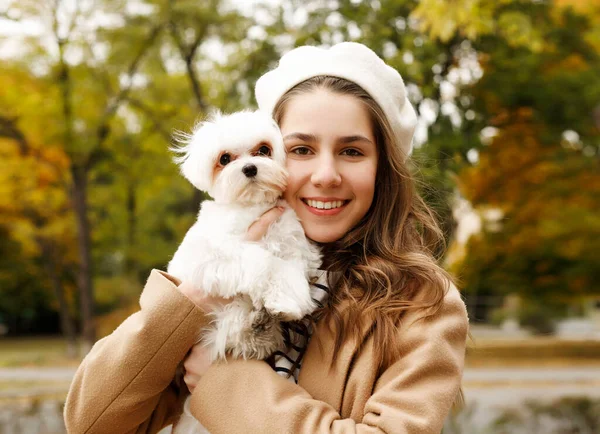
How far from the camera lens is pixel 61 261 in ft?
65.6

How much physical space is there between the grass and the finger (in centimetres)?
1543

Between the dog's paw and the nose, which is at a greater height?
the nose

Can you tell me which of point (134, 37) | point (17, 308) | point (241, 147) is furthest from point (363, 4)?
point (17, 308)

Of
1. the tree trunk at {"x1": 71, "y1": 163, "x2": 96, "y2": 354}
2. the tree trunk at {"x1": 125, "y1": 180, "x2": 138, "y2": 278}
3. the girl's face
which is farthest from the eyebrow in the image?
the tree trunk at {"x1": 125, "y1": 180, "x2": 138, "y2": 278}

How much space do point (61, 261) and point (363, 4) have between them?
16150mm

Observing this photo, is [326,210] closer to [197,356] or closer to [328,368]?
[328,368]

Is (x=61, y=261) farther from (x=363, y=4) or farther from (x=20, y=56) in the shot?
(x=363, y=4)

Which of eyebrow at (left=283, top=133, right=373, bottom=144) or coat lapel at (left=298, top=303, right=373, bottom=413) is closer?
coat lapel at (left=298, top=303, right=373, bottom=413)

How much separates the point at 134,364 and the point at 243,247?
1.67ft

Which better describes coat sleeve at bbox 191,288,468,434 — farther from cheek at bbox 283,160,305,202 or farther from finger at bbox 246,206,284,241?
cheek at bbox 283,160,305,202

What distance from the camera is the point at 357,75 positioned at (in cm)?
226

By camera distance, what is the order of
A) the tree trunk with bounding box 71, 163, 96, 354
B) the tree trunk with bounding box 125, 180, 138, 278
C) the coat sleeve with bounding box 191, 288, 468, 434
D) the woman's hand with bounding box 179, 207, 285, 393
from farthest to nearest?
the tree trunk with bounding box 125, 180, 138, 278 < the tree trunk with bounding box 71, 163, 96, 354 < the woman's hand with bounding box 179, 207, 285, 393 < the coat sleeve with bounding box 191, 288, 468, 434

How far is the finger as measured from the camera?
7.27 ft

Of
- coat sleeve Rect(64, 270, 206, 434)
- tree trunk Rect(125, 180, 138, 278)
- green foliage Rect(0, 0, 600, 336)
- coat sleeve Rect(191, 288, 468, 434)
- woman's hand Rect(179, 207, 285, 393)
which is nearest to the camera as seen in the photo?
coat sleeve Rect(191, 288, 468, 434)
